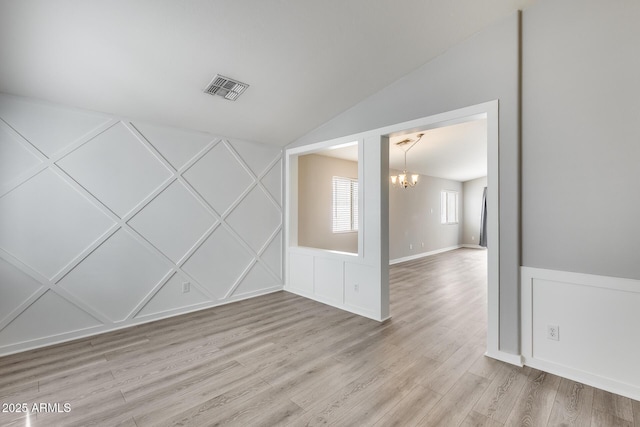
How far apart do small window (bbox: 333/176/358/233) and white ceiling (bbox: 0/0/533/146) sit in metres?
2.92

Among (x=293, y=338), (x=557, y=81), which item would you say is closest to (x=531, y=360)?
(x=293, y=338)

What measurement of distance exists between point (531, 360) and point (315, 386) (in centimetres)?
183

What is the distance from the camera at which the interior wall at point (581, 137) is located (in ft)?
6.52

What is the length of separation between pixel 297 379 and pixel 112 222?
8.59 ft

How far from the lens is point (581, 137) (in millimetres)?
2160

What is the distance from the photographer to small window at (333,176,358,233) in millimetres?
6078

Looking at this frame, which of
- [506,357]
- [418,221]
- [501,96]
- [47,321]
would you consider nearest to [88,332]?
[47,321]

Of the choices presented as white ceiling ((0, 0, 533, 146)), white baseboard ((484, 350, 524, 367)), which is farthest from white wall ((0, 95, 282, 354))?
white baseboard ((484, 350, 524, 367))

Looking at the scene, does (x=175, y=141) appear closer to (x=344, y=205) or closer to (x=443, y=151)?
(x=344, y=205)

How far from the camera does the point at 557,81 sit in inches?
88.5

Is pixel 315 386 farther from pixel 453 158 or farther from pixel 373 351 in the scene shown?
pixel 453 158

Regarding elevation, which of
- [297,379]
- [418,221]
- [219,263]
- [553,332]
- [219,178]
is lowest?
[297,379]

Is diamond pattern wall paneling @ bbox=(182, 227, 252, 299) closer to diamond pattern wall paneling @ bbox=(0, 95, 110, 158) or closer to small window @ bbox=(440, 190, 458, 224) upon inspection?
diamond pattern wall paneling @ bbox=(0, 95, 110, 158)

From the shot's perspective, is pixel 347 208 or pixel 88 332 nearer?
pixel 88 332
